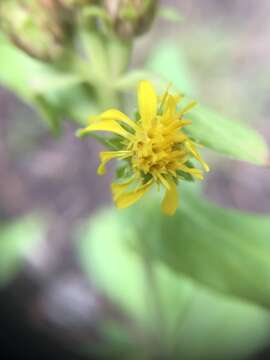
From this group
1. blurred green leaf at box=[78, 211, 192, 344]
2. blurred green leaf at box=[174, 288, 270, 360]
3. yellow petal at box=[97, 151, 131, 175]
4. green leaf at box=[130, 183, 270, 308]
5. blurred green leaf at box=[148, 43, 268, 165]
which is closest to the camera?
yellow petal at box=[97, 151, 131, 175]

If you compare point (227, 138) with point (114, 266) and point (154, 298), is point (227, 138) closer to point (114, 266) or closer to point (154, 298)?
point (154, 298)

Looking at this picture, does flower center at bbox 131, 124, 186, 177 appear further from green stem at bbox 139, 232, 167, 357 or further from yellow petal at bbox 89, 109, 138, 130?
green stem at bbox 139, 232, 167, 357

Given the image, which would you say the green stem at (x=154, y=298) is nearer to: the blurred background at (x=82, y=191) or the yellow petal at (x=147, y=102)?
the blurred background at (x=82, y=191)

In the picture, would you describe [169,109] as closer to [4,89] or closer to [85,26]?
[85,26]

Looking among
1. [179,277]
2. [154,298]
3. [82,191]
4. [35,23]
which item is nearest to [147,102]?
[35,23]

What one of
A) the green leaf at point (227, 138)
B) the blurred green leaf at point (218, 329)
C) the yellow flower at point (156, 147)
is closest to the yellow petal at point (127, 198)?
the yellow flower at point (156, 147)

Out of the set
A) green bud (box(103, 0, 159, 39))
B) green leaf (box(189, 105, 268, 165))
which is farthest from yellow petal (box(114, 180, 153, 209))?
green bud (box(103, 0, 159, 39))
